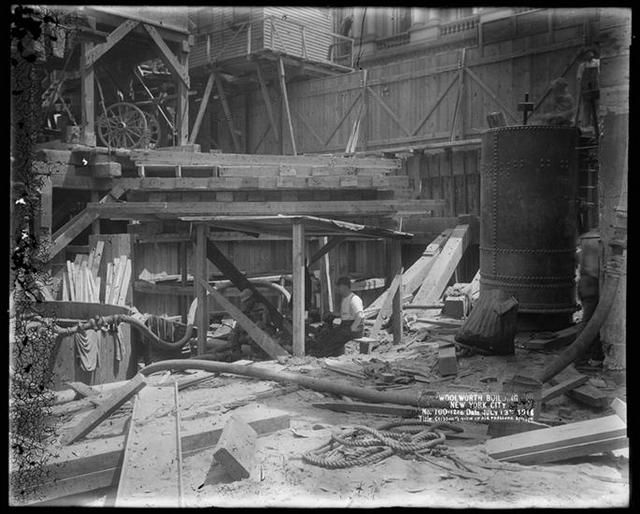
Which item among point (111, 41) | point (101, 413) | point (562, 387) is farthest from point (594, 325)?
point (111, 41)

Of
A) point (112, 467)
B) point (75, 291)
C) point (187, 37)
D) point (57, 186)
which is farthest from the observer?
point (187, 37)

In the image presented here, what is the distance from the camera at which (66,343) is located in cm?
908

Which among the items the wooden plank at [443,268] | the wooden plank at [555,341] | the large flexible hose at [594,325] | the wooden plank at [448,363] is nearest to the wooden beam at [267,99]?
the wooden plank at [443,268]

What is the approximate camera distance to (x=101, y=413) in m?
6.39

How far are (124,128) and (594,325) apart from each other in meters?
14.4

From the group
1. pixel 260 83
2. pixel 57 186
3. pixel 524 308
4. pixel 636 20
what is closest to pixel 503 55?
pixel 260 83

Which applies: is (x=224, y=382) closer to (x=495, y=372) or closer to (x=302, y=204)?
(x=495, y=372)

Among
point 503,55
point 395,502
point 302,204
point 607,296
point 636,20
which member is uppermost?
point 503,55

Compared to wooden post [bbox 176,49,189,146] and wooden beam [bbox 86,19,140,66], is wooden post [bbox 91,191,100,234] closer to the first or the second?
wooden beam [bbox 86,19,140,66]

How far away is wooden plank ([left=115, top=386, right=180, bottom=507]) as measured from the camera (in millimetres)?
4953

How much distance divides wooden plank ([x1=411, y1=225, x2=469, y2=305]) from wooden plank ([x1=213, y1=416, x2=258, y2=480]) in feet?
25.0

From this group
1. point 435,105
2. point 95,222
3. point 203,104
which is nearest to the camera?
point 95,222

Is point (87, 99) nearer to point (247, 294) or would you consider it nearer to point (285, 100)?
point (247, 294)

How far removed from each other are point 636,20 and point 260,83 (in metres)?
19.7
